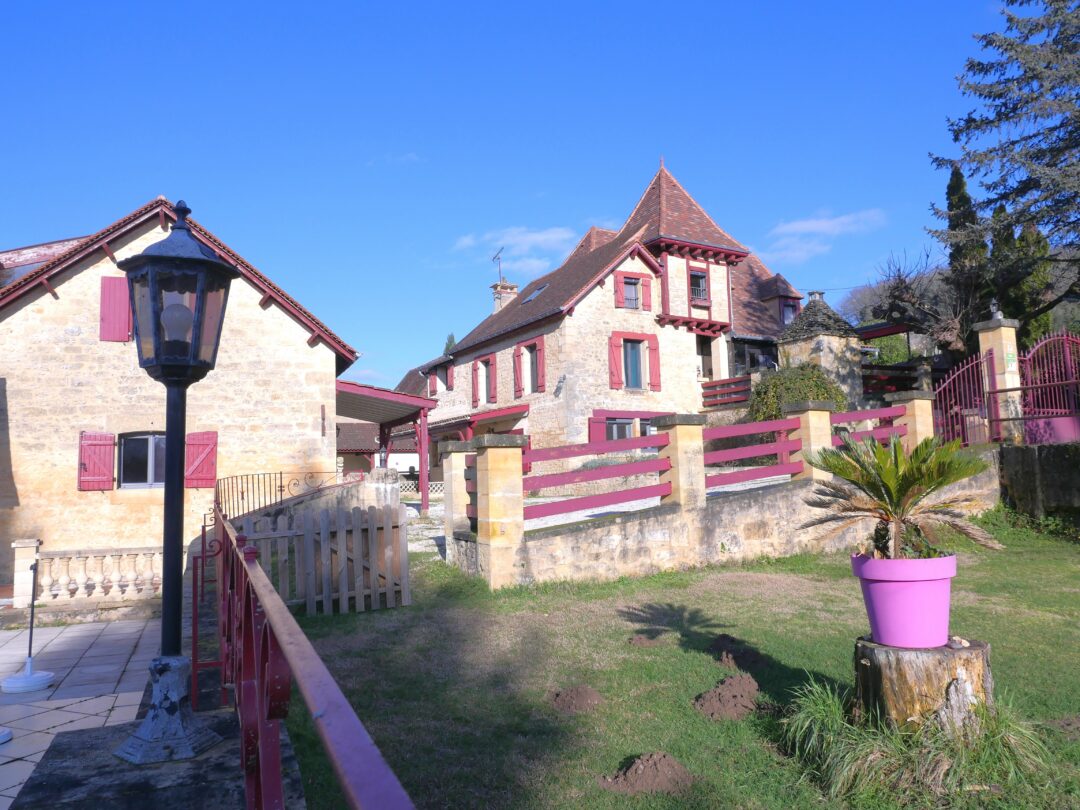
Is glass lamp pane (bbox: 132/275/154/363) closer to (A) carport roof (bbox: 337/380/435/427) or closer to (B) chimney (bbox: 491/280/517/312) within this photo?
(A) carport roof (bbox: 337/380/435/427)

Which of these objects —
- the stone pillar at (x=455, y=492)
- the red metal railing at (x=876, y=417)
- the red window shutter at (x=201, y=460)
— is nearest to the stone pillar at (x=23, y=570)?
the stone pillar at (x=455, y=492)

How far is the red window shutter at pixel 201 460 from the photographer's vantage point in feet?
50.7

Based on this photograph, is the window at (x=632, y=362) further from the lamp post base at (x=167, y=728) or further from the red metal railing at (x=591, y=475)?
the lamp post base at (x=167, y=728)

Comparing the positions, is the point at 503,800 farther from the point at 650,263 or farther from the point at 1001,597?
the point at 650,263

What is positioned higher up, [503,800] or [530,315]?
[530,315]

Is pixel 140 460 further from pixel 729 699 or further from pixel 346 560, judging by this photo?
pixel 729 699

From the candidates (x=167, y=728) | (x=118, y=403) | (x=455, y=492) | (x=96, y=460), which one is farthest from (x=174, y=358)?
(x=118, y=403)

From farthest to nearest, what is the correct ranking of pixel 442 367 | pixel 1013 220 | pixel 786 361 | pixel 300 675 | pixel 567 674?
pixel 442 367
pixel 786 361
pixel 1013 220
pixel 567 674
pixel 300 675

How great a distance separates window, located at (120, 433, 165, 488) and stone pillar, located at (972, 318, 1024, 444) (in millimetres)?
15931

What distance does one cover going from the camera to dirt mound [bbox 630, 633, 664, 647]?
5.92 metres

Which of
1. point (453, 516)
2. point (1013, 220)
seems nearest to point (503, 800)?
point (453, 516)

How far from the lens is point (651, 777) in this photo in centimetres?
353

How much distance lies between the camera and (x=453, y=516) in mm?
9227

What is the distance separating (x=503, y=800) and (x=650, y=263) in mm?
21878
